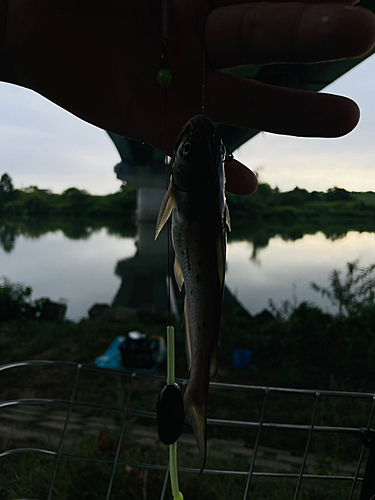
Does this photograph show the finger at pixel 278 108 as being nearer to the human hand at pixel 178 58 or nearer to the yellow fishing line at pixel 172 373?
the human hand at pixel 178 58

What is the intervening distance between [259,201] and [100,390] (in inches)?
586

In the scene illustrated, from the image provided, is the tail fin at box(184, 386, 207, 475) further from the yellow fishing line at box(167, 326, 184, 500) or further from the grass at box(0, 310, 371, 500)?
the grass at box(0, 310, 371, 500)

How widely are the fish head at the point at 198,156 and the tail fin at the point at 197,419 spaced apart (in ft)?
1.35

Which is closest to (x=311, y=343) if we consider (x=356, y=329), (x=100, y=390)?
(x=356, y=329)

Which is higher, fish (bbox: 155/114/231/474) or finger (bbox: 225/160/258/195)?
finger (bbox: 225/160/258/195)

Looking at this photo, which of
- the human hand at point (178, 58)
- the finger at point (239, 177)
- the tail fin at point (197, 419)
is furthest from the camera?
the finger at point (239, 177)

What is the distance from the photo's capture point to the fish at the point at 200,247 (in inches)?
22.5

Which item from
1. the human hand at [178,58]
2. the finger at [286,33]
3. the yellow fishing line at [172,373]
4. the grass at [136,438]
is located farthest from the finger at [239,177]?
the grass at [136,438]

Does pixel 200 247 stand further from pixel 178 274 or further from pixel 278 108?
pixel 278 108

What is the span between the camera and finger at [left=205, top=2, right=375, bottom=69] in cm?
66

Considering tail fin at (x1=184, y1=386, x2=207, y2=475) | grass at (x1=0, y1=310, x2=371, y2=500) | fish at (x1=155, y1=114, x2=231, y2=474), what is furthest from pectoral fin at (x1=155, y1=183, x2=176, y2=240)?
grass at (x1=0, y1=310, x2=371, y2=500)

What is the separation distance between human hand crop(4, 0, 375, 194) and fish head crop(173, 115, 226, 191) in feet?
0.87

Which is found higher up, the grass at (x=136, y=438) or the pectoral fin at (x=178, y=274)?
the pectoral fin at (x=178, y=274)

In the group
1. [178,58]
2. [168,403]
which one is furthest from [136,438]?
[178,58]
